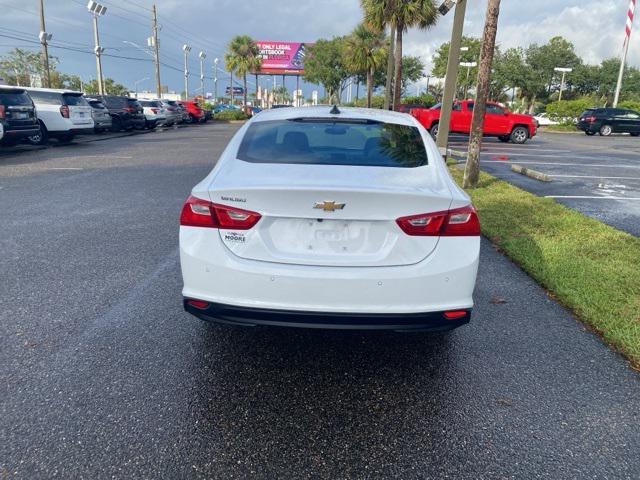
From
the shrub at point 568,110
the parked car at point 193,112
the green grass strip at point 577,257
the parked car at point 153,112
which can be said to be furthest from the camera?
the shrub at point 568,110

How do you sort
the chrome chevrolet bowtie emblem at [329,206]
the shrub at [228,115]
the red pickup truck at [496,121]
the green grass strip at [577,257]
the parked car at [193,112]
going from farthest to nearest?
the shrub at [228,115]
the parked car at [193,112]
the red pickup truck at [496,121]
the green grass strip at [577,257]
the chrome chevrolet bowtie emblem at [329,206]

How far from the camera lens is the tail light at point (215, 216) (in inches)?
106

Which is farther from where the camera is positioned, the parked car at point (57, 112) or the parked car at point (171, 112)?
the parked car at point (171, 112)

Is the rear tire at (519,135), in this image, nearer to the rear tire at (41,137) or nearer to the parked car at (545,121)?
the rear tire at (41,137)

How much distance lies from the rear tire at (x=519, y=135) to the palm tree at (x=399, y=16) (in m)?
5.90

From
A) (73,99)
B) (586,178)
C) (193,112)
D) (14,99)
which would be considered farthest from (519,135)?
(193,112)

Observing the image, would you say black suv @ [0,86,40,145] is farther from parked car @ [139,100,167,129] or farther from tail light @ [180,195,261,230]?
parked car @ [139,100,167,129]

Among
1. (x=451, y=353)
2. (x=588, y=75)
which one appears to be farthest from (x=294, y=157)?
(x=588, y=75)

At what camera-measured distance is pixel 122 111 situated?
24359 mm

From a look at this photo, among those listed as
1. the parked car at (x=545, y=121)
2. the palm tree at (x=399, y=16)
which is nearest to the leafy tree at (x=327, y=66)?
the parked car at (x=545, y=121)

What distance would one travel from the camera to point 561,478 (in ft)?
7.27

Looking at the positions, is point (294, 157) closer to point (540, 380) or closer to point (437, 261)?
point (437, 261)

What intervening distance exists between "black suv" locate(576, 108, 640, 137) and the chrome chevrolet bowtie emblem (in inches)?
1375

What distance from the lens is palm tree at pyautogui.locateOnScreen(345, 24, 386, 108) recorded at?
42031 millimetres
